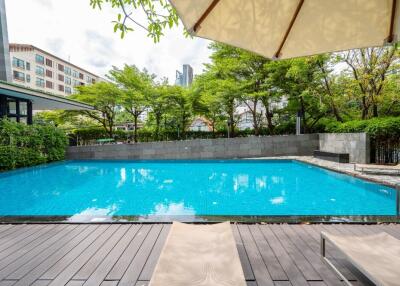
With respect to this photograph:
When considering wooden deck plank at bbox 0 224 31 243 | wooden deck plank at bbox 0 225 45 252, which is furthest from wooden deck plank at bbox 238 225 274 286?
wooden deck plank at bbox 0 224 31 243

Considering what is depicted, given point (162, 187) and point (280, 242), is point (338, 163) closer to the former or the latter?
point (162, 187)

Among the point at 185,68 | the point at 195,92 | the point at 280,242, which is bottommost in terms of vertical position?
the point at 280,242

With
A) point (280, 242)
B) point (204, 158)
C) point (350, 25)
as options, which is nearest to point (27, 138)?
point (204, 158)

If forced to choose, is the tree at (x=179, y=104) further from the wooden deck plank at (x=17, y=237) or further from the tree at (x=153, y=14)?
the wooden deck plank at (x=17, y=237)

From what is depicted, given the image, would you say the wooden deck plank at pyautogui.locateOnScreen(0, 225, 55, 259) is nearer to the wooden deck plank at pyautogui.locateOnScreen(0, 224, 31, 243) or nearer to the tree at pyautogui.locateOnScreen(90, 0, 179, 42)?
the wooden deck plank at pyautogui.locateOnScreen(0, 224, 31, 243)

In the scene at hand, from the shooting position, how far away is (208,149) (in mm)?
15469

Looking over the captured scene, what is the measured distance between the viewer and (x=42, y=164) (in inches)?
502

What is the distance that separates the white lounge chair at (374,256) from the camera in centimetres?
183

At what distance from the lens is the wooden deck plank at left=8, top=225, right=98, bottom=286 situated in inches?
98.1

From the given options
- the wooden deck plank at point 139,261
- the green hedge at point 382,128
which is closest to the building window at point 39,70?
the green hedge at point 382,128

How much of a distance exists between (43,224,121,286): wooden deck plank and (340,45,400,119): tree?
1440 cm

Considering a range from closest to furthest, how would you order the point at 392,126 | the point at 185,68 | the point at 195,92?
1. the point at 392,126
2. the point at 195,92
3. the point at 185,68

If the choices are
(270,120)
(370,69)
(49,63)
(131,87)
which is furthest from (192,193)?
(49,63)

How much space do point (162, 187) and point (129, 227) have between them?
16.1 ft
